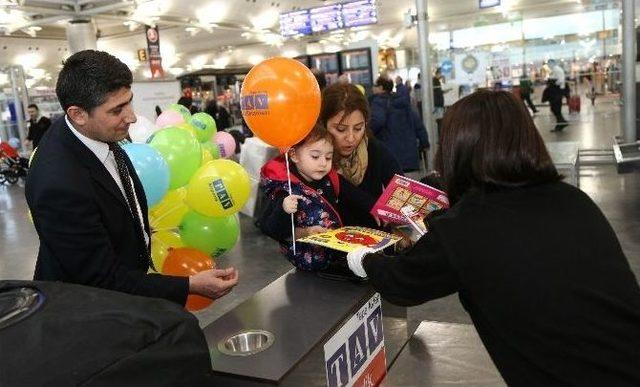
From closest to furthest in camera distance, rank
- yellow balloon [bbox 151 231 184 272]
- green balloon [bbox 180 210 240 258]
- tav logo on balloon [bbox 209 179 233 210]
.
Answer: yellow balloon [bbox 151 231 184 272] < tav logo on balloon [bbox 209 179 233 210] < green balloon [bbox 180 210 240 258]

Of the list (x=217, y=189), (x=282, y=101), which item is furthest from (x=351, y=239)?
(x=217, y=189)

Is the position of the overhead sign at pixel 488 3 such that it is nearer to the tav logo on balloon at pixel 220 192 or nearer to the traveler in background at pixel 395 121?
the traveler in background at pixel 395 121

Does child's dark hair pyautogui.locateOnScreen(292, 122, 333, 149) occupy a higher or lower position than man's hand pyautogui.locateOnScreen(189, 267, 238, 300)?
higher

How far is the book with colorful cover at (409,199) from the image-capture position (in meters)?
2.08

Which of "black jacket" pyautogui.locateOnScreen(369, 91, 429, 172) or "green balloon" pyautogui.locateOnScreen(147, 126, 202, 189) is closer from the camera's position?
"green balloon" pyautogui.locateOnScreen(147, 126, 202, 189)

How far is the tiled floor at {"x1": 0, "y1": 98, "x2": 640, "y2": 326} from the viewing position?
13.3ft

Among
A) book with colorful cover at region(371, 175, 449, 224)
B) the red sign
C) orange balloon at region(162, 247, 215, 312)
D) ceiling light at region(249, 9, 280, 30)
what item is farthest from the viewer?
ceiling light at region(249, 9, 280, 30)

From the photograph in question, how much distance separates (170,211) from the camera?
422 centimetres

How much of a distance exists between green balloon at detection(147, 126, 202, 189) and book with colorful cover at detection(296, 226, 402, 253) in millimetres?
2373

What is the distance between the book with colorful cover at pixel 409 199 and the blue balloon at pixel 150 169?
193cm

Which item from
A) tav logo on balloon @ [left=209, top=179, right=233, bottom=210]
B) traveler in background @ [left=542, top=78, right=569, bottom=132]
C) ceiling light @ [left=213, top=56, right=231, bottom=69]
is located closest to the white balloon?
tav logo on balloon @ [left=209, top=179, right=233, bottom=210]

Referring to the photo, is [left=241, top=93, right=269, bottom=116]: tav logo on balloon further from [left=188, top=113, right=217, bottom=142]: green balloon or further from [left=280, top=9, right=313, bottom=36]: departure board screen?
[left=280, top=9, right=313, bottom=36]: departure board screen

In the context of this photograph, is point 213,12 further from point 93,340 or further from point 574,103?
point 93,340

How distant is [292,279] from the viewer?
2.20 metres
